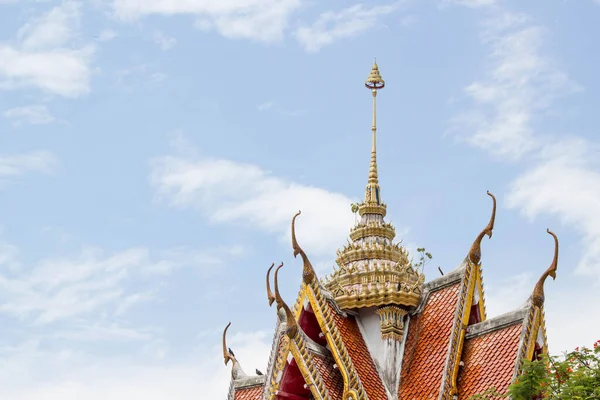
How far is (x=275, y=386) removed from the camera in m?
19.7

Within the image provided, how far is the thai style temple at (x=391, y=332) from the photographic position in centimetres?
1866

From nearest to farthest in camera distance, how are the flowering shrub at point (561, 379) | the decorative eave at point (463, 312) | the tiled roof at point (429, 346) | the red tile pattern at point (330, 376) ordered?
the flowering shrub at point (561, 379) < the decorative eave at point (463, 312) < the tiled roof at point (429, 346) < the red tile pattern at point (330, 376)

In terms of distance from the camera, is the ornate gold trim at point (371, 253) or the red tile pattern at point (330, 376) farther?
the ornate gold trim at point (371, 253)

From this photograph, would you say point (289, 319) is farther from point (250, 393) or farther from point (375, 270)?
point (250, 393)

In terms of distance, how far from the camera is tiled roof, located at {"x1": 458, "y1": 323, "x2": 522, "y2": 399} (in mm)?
18250

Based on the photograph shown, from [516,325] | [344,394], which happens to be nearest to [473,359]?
[516,325]

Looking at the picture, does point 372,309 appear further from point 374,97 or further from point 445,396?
point 374,97

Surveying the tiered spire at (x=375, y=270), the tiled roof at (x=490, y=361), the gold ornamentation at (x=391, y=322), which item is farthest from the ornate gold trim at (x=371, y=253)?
the tiled roof at (x=490, y=361)

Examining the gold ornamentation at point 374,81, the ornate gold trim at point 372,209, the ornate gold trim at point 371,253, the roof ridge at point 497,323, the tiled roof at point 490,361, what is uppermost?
the gold ornamentation at point 374,81

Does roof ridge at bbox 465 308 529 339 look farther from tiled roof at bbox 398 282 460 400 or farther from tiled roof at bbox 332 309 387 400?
tiled roof at bbox 332 309 387 400

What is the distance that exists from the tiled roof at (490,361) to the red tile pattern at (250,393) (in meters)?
4.49

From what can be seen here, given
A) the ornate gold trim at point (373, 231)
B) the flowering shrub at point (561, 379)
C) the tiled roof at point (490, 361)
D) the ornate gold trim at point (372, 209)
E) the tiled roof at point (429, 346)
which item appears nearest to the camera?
the flowering shrub at point (561, 379)

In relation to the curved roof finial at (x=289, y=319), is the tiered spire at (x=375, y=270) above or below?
above

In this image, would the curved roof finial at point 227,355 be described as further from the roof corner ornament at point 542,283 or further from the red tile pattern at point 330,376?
the roof corner ornament at point 542,283
